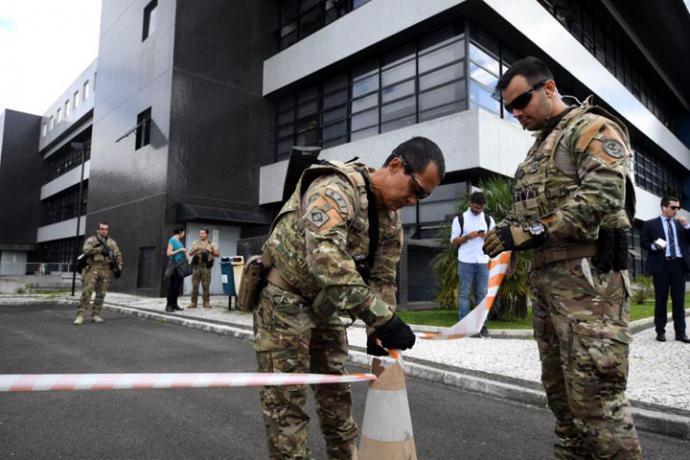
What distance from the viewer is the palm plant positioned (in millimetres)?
7693

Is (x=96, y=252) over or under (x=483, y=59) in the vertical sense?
under

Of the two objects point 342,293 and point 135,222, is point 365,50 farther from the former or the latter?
point 342,293

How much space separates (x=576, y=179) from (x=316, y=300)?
4.71ft

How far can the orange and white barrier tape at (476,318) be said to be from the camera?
2.73 m

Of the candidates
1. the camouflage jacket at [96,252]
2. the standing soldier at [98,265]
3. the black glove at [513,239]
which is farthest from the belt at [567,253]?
the camouflage jacket at [96,252]

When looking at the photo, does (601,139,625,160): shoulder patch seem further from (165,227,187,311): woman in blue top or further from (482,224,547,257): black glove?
(165,227,187,311): woman in blue top

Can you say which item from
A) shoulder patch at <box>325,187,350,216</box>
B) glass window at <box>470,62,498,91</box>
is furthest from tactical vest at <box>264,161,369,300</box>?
glass window at <box>470,62,498,91</box>

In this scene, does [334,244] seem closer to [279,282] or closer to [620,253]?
[279,282]

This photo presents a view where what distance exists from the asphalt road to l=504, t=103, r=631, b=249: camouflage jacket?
1.60 metres

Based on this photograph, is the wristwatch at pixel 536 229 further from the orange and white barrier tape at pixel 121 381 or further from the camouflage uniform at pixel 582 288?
the orange and white barrier tape at pixel 121 381

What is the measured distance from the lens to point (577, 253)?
84.2 inches

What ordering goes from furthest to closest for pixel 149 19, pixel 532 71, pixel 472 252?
1. pixel 149 19
2. pixel 472 252
3. pixel 532 71

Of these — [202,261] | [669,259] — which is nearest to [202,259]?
[202,261]

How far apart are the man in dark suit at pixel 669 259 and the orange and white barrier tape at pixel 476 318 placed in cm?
423
